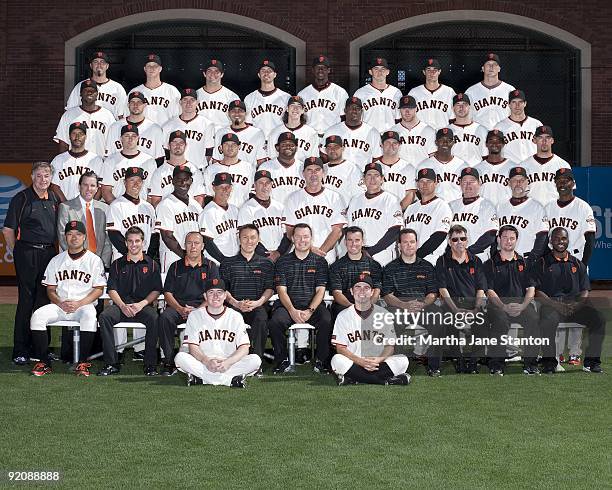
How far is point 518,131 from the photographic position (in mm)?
15031

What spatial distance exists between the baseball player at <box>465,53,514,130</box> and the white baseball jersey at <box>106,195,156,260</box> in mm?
5239

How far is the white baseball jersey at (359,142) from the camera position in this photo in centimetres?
1468

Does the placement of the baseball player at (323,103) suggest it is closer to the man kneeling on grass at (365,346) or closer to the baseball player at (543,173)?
the baseball player at (543,173)

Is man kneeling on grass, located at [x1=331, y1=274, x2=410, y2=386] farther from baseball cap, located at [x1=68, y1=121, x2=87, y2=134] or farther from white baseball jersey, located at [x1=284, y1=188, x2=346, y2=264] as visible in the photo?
baseball cap, located at [x1=68, y1=121, x2=87, y2=134]

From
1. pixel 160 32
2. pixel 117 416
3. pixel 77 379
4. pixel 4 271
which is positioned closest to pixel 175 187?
pixel 77 379

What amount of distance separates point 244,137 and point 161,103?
1555mm

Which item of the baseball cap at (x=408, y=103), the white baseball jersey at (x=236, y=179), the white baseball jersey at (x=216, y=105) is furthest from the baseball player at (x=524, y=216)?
the white baseball jersey at (x=216, y=105)

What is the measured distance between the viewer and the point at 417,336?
1220cm

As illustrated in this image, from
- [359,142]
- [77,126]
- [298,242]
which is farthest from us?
[359,142]

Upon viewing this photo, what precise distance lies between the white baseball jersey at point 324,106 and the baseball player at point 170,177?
2.48m

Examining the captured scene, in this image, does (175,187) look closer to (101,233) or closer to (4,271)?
(101,233)

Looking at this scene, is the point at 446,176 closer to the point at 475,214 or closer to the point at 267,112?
the point at 475,214

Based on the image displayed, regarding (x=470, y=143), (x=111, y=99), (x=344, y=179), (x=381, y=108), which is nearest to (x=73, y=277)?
(x=344, y=179)

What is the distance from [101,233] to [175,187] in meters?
1.06
